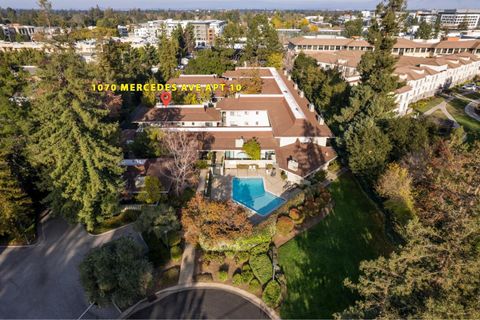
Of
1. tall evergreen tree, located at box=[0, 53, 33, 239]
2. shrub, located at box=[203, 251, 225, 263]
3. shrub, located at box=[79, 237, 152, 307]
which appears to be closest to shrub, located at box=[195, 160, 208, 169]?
shrub, located at box=[203, 251, 225, 263]

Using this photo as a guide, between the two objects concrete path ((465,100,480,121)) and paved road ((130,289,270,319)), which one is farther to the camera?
concrete path ((465,100,480,121))

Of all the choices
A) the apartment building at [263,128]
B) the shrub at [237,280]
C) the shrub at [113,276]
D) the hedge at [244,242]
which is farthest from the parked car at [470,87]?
the shrub at [113,276]

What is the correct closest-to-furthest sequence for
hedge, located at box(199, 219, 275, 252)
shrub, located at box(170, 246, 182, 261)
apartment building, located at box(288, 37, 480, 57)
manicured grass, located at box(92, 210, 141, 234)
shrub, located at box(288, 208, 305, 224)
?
hedge, located at box(199, 219, 275, 252), shrub, located at box(170, 246, 182, 261), manicured grass, located at box(92, 210, 141, 234), shrub, located at box(288, 208, 305, 224), apartment building, located at box(288, 37, 480, 57)

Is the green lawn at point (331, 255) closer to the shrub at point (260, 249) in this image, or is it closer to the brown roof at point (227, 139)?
the shrub at point (260, 249)

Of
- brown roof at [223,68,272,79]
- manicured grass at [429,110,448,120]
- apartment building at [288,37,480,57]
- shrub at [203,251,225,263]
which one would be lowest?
shrub at [203,251,225,263]

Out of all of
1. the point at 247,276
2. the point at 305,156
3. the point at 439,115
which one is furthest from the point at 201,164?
the point at 439,115

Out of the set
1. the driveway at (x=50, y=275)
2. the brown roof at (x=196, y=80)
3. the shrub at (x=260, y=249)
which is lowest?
the driveway at (x=50, y=275)

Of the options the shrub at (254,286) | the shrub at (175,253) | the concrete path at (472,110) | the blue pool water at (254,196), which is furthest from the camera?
the concrete path at (472,110)

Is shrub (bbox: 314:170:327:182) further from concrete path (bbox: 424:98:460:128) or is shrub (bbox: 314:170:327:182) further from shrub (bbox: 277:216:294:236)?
concrete path (bbox: 424:98:460:128)

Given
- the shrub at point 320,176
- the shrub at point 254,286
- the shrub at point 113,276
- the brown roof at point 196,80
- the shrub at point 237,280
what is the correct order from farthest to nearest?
the brown roof at point 196,80 < the shrub at point 320,176 < the shrub at point 237,280 < the shrub at point 254,286 < the shrub at point 113,276
